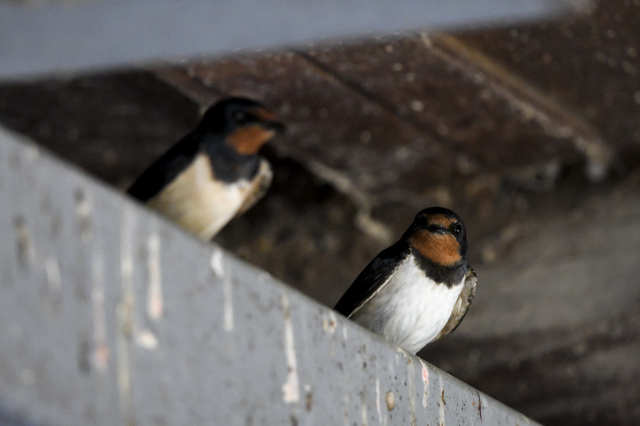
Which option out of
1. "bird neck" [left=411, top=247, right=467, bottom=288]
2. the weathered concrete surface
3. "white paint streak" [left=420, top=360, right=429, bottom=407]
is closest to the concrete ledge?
"white paint streak" [left=420, top=360, right=429, bottom=407]

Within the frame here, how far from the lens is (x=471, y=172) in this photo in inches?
186

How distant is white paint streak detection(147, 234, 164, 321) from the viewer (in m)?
1.55

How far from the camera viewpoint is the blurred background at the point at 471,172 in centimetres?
378

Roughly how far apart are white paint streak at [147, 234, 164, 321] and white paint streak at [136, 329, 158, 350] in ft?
0.10

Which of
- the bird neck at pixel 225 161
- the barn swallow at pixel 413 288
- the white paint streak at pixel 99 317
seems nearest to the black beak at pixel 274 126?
the bird neck at pixel 225 161

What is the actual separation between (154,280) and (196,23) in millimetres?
422

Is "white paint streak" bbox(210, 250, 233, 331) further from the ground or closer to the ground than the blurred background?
further from the ground

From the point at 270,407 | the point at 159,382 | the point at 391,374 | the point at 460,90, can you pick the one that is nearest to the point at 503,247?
the point at 460,90

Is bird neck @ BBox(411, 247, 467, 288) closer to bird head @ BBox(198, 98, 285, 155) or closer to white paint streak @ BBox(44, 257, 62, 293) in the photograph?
bird head @ BBox(198, 98, 285, 155)

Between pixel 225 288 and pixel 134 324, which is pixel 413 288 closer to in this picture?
pixel 225 288

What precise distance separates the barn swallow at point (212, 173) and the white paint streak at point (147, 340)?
4.32 feet

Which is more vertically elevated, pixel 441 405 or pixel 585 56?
pixel 585 56

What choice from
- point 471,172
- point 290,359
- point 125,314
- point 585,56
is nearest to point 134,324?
point 125,314

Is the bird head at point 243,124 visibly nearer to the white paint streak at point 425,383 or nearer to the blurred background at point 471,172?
the blurred background at point 471,172
